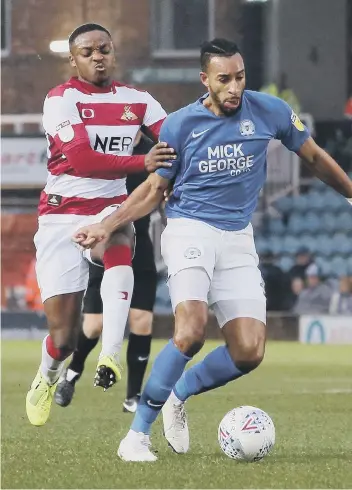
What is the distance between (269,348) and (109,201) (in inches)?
357

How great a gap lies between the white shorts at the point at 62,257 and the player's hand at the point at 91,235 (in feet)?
2.58

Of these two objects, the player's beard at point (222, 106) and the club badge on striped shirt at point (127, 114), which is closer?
the player's beard at point (222, 106)

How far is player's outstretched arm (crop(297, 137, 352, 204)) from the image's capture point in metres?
6.27

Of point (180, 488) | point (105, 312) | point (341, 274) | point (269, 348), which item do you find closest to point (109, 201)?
point (105, 312)

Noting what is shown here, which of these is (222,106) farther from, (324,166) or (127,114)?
(127,114)

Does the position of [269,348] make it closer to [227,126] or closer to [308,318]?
[308,318]

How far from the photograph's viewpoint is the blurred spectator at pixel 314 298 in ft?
57.9

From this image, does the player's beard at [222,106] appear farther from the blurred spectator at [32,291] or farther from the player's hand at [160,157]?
the blurred spectator at [32,291]

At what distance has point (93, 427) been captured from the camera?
752 centimetres

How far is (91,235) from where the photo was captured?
20.4ft

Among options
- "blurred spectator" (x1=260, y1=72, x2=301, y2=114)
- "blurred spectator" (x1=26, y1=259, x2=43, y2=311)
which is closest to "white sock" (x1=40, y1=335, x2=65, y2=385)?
"blurred spectator" (x1=260, y1=72, x2=301, y2=114)

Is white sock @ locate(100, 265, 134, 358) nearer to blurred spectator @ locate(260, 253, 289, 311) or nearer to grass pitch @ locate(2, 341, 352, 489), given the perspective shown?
grass pitch @ locate(2, 341, 352, 489)

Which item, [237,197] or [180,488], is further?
[237,197]

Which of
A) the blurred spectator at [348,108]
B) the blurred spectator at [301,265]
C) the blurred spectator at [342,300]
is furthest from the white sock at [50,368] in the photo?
the blurred spectator at [348,108]
